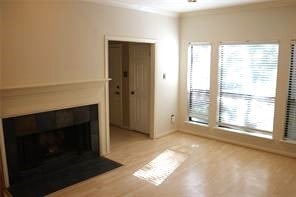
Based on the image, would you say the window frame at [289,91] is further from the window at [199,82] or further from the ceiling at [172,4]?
the window at [199,82]

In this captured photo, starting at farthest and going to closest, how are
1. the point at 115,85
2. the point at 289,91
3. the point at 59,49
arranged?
the point at 115,85, the point at 289,91, the point at 59,49

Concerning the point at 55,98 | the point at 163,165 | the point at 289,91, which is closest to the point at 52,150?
the point at 55,98

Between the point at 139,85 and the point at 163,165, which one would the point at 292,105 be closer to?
the point at 163,165

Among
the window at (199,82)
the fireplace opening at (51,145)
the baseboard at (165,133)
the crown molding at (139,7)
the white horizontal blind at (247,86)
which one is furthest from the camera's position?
the baseboard at (165,133)

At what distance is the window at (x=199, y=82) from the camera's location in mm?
5727

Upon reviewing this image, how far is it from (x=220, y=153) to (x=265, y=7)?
2.75 m

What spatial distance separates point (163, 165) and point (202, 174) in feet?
2.19

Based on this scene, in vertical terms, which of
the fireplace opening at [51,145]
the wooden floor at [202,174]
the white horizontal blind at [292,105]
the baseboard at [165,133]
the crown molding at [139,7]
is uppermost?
the crown molding at [139,7]

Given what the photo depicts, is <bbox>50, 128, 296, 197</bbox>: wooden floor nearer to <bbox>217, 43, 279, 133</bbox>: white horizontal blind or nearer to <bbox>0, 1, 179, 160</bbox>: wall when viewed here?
<bbox>217, 43, 279, 133</bbox>: white horizontal blind

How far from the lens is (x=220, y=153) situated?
4.94 metres

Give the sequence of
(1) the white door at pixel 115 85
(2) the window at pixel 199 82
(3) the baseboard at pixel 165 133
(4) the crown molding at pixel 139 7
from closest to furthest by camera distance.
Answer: (4) the crown molding at pixel 139 7 → (2) the window at pixel 199 82 → (3) the baseboard at pixel 165 133 → (1) the white door at pixel 115 85

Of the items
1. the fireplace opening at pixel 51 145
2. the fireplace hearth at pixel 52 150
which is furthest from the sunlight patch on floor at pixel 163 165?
the fireplace opening at pixel 51 145

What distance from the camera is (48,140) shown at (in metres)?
4.34

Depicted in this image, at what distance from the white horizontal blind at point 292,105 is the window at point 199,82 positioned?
160cm
